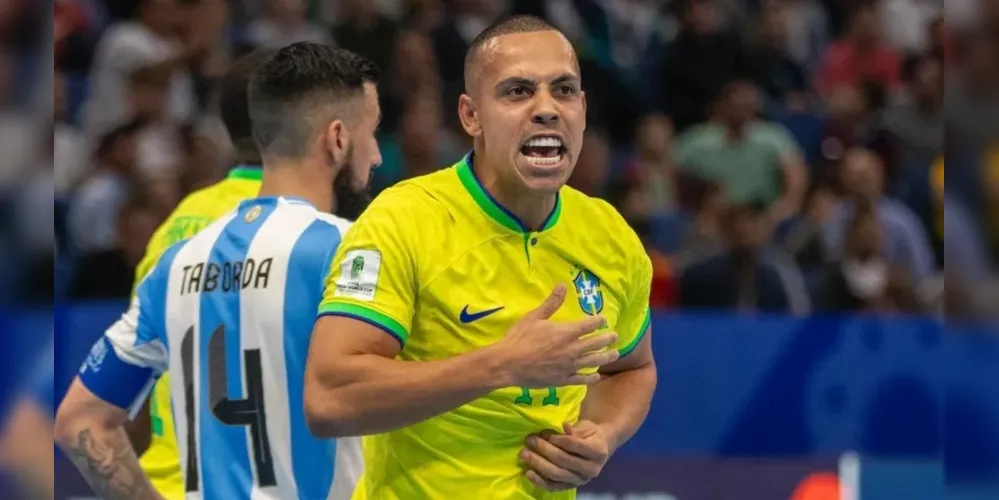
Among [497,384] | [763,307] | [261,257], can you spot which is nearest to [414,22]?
[763,307]

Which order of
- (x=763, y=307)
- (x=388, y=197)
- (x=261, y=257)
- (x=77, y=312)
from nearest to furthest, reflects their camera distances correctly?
(x=388, y=197) < (x=261, y=257) < (x=77, y=312) < (x=763, y=307)

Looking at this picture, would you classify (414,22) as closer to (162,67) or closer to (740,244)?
(162,67)

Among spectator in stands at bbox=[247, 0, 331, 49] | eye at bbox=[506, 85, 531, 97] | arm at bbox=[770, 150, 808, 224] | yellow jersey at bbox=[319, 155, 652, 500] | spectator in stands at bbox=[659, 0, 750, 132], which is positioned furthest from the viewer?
spectator in stands at bbox=[659, 0, 750, 132]

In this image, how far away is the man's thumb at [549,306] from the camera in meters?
3.30

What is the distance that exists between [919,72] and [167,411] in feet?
31.6

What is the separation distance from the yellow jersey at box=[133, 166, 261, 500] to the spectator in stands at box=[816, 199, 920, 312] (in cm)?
543

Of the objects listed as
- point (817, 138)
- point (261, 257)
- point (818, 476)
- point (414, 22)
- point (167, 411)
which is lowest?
point (818, 476)

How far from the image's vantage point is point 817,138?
1278 centimetres

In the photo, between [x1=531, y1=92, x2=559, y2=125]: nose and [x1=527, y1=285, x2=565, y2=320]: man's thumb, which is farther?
[x1=531, y1=92, x2=559, y2=125]: nose

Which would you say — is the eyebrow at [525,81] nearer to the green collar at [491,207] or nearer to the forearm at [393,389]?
the green collar at [491,207]

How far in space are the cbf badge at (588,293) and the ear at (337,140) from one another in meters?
0.96

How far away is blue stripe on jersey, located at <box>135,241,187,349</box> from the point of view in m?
4.22

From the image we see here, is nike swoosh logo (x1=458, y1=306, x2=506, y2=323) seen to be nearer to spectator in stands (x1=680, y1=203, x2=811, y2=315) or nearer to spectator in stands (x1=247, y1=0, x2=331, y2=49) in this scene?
spectator in stands (x1=680, y1=203, x2=811, y2=315)

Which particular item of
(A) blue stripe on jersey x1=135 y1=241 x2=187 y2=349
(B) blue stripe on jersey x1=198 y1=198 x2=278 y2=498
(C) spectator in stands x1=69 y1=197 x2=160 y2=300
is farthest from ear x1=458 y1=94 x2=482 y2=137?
(C) spectator in stands x1=69 y1=197 x2=160 y2=300
